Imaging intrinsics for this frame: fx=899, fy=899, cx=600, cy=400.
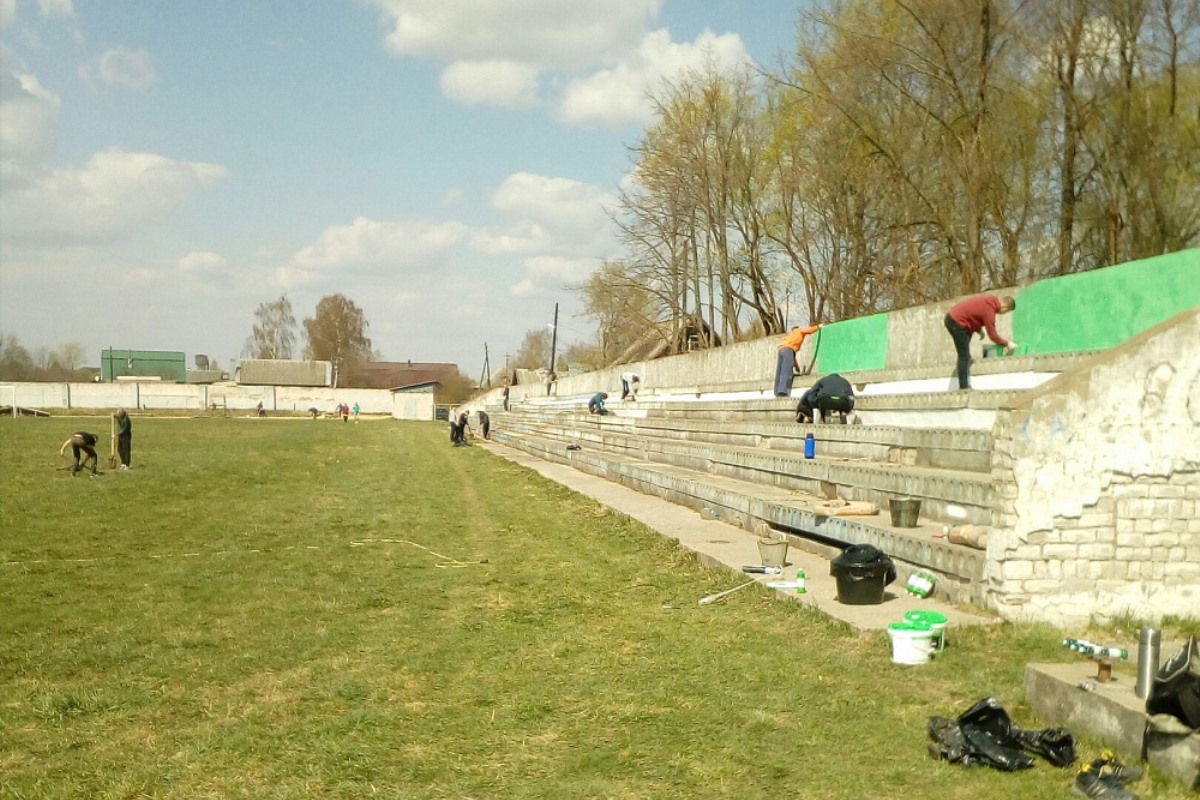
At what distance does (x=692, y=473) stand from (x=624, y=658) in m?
9.11

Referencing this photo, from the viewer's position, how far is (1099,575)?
233 inches

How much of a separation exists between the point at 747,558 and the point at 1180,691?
16.2ft

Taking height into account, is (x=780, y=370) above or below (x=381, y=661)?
above

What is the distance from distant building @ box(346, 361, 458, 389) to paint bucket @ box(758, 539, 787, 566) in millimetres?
110440

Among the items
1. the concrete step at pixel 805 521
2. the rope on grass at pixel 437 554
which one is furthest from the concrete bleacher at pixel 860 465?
the rope on grass at pixel 437 554

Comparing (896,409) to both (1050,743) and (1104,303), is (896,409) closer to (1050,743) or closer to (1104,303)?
(1104,303)

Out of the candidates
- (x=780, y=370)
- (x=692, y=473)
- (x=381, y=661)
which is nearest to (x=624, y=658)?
(x=381, y=661)

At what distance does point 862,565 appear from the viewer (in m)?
6.31

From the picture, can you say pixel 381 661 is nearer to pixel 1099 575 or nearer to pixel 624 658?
pixel 624 658

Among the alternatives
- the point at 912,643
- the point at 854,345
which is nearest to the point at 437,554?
the point at 912,643

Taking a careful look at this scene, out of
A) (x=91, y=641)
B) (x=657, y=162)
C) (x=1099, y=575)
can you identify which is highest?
(x=657, y=162)

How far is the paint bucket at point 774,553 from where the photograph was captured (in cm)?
781

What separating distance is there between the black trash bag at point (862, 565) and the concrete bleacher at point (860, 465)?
1.47 ft

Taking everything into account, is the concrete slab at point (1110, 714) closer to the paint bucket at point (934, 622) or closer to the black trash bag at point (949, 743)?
the black trash bag at point (949, 743)
